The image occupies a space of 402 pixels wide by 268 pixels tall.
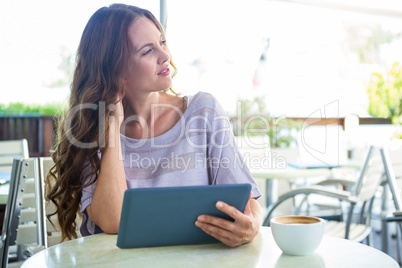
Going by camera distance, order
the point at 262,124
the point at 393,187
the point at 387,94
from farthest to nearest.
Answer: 1. the point at 387,94
2. the point at 262,124
3. the point at 393,187

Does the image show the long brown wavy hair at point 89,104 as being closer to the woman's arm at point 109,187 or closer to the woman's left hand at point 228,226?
the woman's arm at point 109,187

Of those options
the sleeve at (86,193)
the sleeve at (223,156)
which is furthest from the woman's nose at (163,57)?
the sleeve at (86,193)

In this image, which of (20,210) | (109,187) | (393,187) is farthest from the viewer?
(393,187)

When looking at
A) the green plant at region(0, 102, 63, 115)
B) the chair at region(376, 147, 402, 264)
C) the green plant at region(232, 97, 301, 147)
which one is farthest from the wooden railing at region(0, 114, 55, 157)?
the chair at region(376, 147, 402, 264)

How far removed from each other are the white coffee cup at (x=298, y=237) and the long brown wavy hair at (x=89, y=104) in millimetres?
637

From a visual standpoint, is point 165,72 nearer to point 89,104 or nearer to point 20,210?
point 89,104

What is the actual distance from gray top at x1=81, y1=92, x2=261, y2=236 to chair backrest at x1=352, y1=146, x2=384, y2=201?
111 centimetres

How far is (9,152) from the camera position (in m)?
2.99

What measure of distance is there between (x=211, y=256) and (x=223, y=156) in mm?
555

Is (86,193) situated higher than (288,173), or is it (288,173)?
(86,193)

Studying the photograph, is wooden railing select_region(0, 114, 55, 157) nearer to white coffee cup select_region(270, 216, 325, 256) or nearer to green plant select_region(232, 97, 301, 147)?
green plant select_region(232, 97, 301, 147)

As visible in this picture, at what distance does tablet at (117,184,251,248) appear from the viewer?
0.79 meters

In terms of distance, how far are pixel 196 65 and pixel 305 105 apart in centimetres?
165

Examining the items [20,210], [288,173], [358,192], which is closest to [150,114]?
[20,210]
